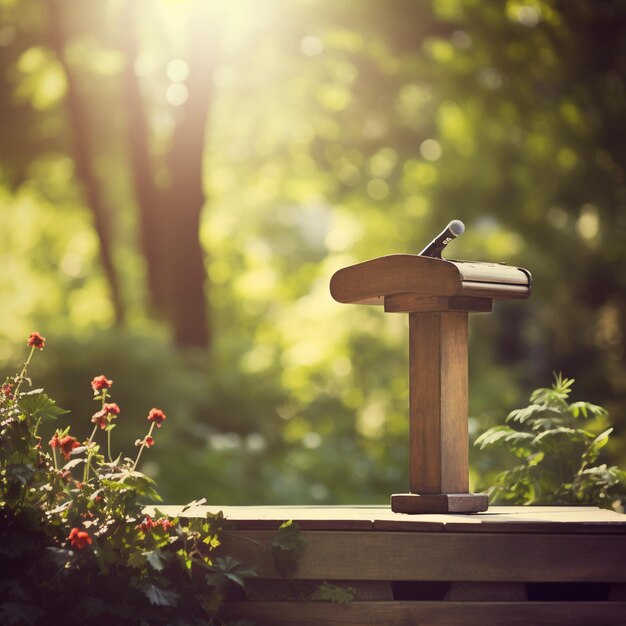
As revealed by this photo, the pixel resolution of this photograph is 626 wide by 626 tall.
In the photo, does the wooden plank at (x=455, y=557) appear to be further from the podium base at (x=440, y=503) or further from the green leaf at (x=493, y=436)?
the green leaf at (x=493, y=436)

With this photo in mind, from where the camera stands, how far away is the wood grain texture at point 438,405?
427cm

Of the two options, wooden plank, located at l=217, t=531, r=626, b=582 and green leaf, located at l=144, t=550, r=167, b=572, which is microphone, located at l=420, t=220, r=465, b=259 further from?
green leaf, located at l=144, t=550, r=167, b=572

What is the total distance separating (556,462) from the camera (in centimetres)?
506

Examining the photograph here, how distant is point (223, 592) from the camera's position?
3.83 meters

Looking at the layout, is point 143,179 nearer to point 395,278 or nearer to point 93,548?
point 395,278

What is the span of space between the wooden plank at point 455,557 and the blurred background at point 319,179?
4405 mm

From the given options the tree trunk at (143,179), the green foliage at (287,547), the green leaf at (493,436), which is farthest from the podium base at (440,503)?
the tree trunk at (143,179)

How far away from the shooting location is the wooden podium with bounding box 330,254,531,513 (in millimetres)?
4250

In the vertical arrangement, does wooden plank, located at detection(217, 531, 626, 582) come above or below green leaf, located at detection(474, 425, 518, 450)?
below

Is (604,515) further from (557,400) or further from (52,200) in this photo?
(52,200)

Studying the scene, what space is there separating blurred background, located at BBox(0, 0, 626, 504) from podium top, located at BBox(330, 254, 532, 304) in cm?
406

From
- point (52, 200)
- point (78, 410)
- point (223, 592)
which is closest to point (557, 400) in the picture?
point (223, 592)

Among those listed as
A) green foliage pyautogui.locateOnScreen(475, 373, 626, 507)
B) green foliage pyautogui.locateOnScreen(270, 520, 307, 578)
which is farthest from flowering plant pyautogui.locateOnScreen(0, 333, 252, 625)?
green foliage pyautogui.locateOnScreen(475, 373, 626, 507)

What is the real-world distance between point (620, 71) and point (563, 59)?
0.63 m
